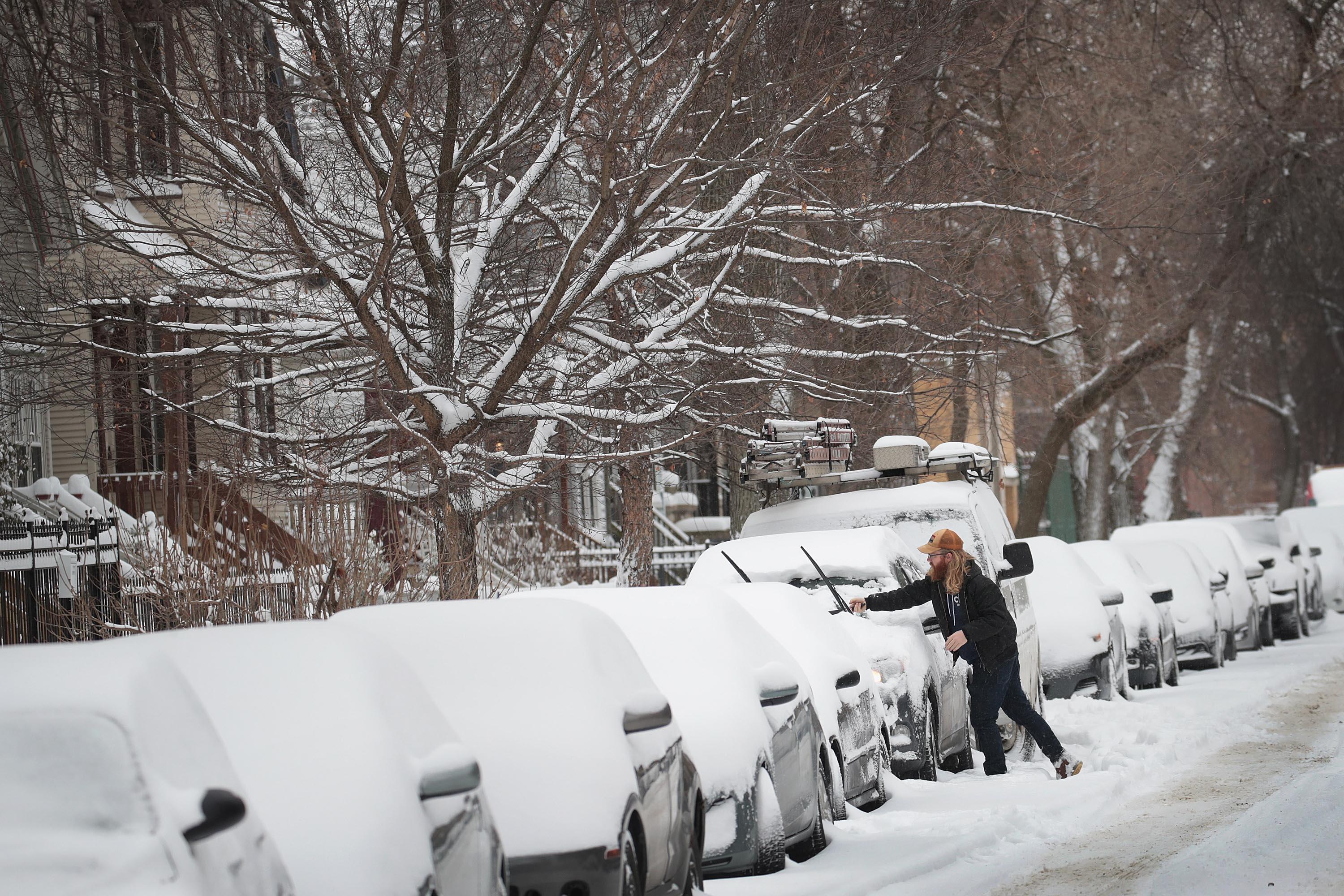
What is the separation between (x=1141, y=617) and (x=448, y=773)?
12.8 metres

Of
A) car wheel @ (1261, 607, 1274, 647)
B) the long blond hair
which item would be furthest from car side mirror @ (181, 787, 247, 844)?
car wheel @ (1261, 607, 1274, 647)

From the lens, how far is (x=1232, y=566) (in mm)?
20172

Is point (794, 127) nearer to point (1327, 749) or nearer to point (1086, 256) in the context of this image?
point (1327, 749)

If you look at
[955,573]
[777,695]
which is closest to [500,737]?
[777,695]

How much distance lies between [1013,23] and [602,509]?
51.9ft

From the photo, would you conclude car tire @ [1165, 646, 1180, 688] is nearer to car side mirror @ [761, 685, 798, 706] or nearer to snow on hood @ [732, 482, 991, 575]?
snow on hood @ [732, 482, 991, 575]

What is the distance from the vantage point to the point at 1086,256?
26609 mm

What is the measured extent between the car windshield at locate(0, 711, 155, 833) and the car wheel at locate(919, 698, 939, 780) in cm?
748

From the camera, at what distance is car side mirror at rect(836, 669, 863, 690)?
29.9 feet

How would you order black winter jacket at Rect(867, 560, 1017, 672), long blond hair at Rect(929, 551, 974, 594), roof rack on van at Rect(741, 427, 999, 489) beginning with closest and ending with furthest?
black winter jacket at Rect(867, 560, 1017, 672) < long blond hair at Rect(929, 551, 974, 594) < roof rack on van at Rect(741, 427, 999, 489)

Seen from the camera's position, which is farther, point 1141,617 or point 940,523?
point 1141,617

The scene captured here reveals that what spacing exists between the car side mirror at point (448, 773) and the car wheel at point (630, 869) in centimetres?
96

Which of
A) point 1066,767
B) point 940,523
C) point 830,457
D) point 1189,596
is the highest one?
point 830,457

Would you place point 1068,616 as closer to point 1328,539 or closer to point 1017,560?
point 1017,560
